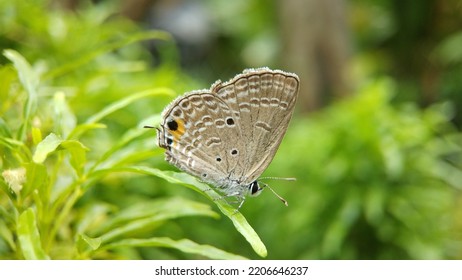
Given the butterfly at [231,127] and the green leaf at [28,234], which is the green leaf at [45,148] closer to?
the green leaf at [28,234]

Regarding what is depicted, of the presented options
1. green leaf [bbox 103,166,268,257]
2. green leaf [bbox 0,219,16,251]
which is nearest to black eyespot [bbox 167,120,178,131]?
green leaf [bbox 103,166,268,257]

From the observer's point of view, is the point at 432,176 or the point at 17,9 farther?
the point at 432,176

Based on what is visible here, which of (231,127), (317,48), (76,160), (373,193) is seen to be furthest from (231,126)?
(317,48)

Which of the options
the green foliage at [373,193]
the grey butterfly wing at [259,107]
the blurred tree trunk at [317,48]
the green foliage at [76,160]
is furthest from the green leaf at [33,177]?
the blurred tree trunk at [317,48]

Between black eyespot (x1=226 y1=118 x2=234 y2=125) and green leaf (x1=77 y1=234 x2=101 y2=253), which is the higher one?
black eyespot (x1=226 y1=118 x2=234 y2=125)

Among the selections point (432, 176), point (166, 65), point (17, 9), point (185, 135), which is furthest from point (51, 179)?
point (432, 176)

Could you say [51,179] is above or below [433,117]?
above

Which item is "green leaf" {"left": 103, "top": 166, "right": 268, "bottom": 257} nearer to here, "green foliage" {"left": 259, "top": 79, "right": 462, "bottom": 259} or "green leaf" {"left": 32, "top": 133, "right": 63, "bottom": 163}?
"green leaf" {"left": 32, "top": 133, "right": 63, "bottom": 163}

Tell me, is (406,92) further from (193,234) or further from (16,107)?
(16,107)
